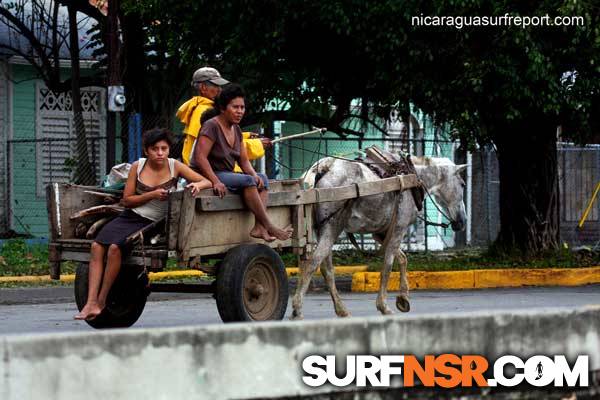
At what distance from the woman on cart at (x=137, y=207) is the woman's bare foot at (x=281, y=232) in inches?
25.7

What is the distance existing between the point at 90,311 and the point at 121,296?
3.24ft

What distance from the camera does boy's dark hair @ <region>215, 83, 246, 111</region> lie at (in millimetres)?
9703

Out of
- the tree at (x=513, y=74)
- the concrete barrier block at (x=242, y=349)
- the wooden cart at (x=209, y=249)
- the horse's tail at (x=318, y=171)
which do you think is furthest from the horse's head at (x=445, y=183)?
the concrete barrier block at (x=242, y=349)

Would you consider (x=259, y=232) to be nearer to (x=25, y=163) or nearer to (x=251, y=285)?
(x=251, y=285)

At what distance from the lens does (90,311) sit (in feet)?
30.0

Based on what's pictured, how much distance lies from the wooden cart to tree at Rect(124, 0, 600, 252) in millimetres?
5974

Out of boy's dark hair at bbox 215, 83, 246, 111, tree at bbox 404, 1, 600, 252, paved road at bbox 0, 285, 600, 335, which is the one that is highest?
tree at bbox 404, 1, 600, 252

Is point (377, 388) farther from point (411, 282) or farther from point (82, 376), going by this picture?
point (411, 282)

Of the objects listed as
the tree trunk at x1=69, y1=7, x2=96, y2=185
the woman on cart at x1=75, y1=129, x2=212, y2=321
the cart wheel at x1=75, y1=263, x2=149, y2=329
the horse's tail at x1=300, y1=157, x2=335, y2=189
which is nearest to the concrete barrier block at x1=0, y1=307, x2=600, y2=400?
the woman on cart at x1=75, y1=129, x2=212, y2=321

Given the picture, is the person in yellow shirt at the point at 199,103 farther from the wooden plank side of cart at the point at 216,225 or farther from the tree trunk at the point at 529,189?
the tree trunk at the point at 529,189

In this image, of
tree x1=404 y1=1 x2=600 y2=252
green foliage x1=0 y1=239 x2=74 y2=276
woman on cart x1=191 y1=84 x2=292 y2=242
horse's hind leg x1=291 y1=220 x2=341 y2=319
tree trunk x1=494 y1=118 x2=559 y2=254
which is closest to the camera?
woman on cart x1=191 y1=84 x2=292 y2=242

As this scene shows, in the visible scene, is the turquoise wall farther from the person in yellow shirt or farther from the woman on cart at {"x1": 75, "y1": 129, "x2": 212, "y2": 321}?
the woman on cart at {"x1": 75, "y1": 129, "x2": 212, "y2": 321}

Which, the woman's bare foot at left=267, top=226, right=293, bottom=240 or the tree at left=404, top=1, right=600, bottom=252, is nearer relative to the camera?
the woman's bare foot at left=267, top=226, right=293, bottom=240

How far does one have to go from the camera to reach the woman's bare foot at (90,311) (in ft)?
29.9
